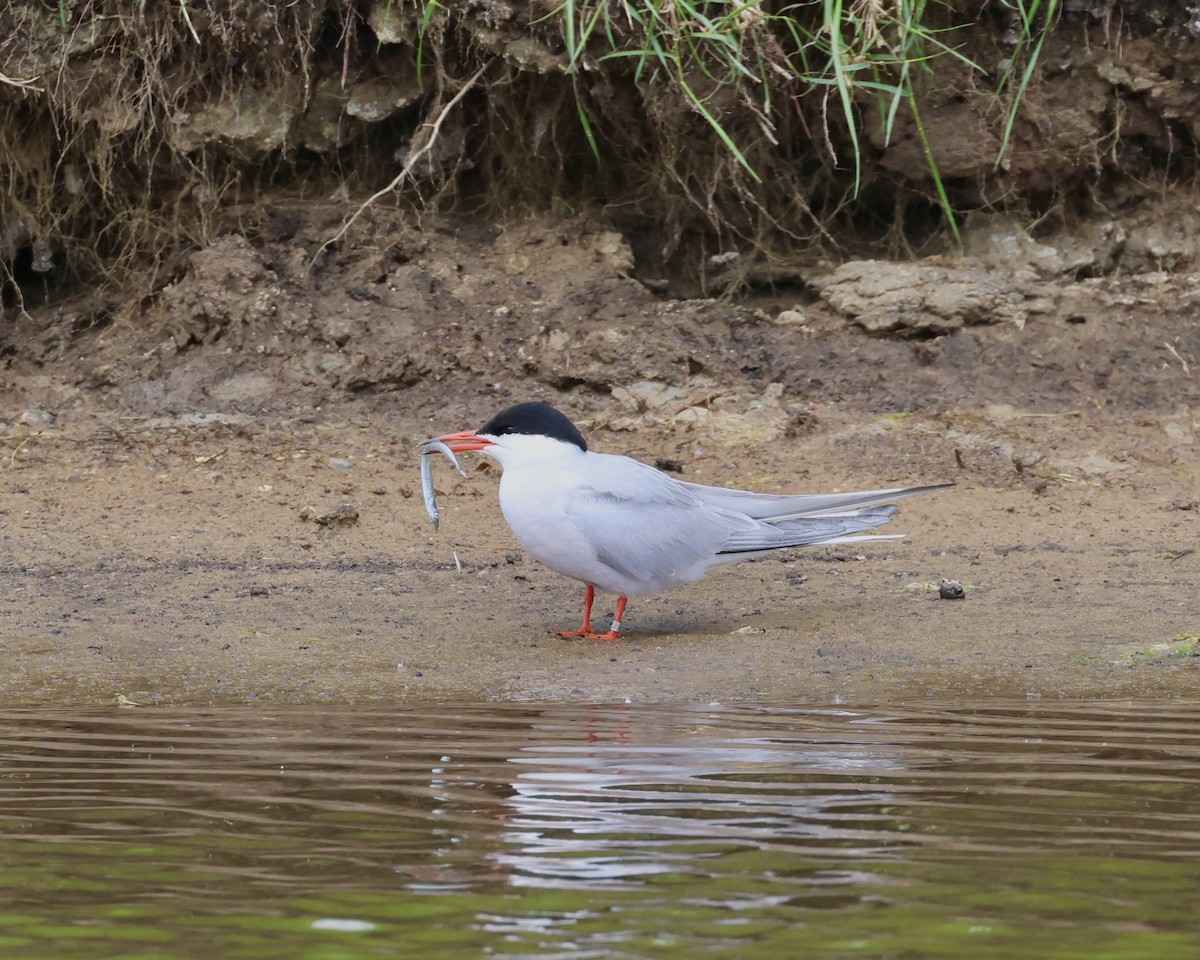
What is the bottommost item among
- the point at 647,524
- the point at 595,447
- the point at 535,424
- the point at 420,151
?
the point at 595,447

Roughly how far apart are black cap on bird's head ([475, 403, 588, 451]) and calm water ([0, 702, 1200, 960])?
135 centimetres

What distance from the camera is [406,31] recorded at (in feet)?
23.6

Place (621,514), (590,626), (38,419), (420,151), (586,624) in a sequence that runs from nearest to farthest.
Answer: (621,514)
(586,624)
(590,626)
(420,151)
(38,419)

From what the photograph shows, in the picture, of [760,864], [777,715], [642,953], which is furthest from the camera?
[777,715]

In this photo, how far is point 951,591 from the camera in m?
5.46

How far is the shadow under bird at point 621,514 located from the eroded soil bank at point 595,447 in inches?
9.6

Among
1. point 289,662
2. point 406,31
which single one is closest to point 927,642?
point 289,662

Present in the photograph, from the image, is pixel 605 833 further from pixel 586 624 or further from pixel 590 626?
pixel 590 626

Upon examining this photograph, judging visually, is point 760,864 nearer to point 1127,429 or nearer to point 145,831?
point 145,831

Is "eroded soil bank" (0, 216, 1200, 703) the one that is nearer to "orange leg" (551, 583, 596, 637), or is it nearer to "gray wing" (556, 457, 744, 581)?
"orange leg" (551, 583, 596, 637)

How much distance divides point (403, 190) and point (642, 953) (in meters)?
5.74

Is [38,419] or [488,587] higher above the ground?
[38,419]

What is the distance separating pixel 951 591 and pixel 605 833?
256cm

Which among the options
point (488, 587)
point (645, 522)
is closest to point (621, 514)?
point (645, 522)
